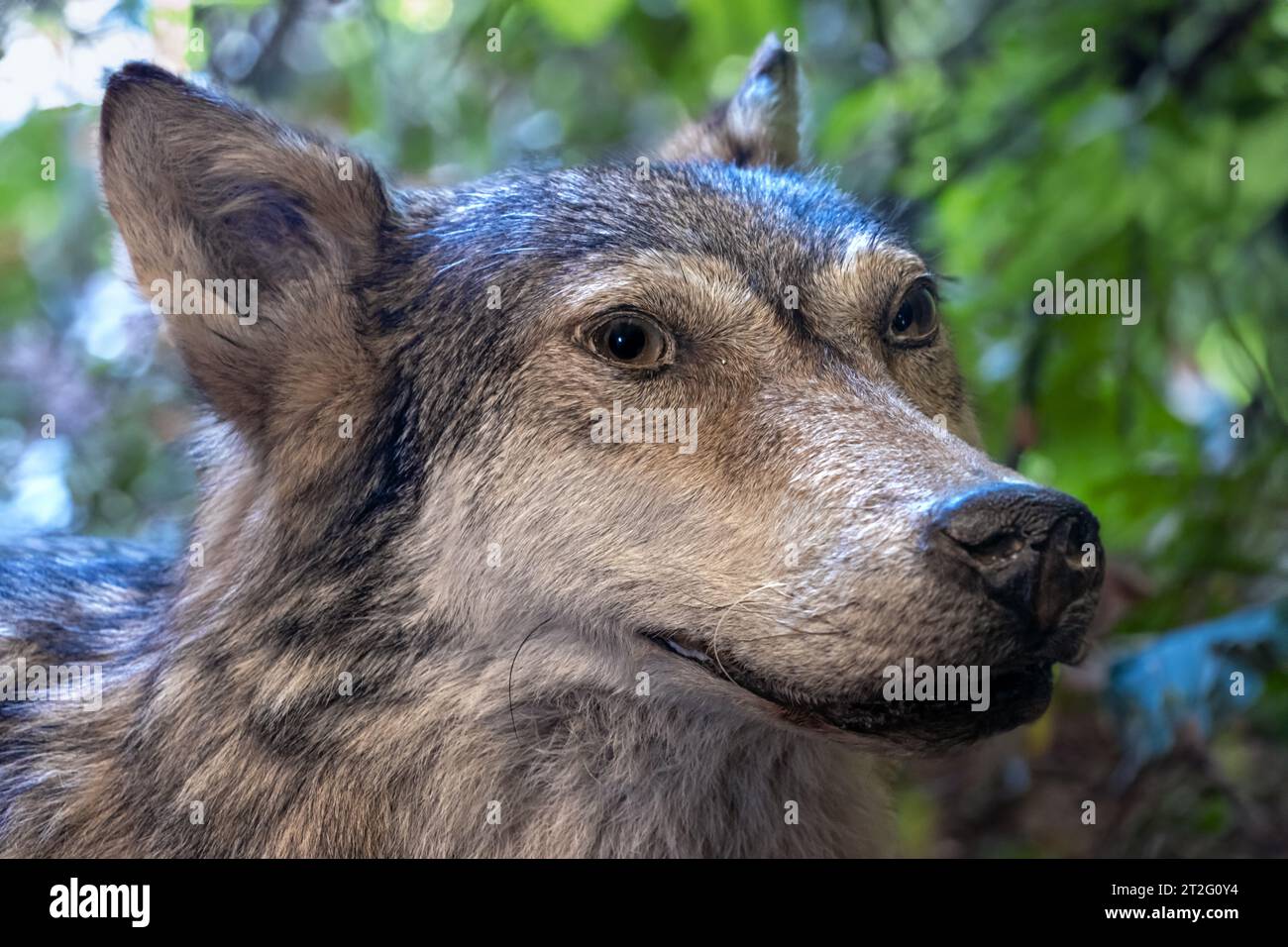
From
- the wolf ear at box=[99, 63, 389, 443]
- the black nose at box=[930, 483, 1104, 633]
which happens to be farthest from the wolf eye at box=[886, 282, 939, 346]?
the wolf ear at box=[99, 63, 389, 443]

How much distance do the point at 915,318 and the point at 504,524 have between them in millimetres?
1215

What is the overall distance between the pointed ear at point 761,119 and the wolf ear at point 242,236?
131cm

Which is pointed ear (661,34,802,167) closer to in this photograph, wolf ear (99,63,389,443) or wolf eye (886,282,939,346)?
wolf eye (886,282,939,346)

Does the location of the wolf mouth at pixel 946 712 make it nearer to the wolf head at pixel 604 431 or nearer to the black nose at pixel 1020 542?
the wolf head at pixel 604 431

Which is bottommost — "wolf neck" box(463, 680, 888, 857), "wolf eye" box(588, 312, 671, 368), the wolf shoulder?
"wolf neck" box(463, 680, 888, 857)

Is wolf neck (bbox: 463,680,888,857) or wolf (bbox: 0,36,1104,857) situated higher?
wolf (bbox: 0,36,1104,857)

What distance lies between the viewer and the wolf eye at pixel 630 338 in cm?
282

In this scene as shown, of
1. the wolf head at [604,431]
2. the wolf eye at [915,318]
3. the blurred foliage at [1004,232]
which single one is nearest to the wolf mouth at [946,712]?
the wolf head at [604,431]

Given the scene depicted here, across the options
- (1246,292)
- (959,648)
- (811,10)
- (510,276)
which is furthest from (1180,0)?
(959,648)

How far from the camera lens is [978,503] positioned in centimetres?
225

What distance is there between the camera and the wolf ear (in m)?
2.87

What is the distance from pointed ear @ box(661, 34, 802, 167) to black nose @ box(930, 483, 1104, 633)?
1987 mm

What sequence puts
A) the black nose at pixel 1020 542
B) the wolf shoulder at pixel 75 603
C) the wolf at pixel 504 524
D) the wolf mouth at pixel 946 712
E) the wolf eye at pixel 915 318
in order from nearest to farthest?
the black nose at pixel 1020 542 < the wolf mouth at pixel 946 712 < the wolf at pixel 504 524 < the wolf eye at pixel 915 318 < the wolf shoulder at pixel 75 603
